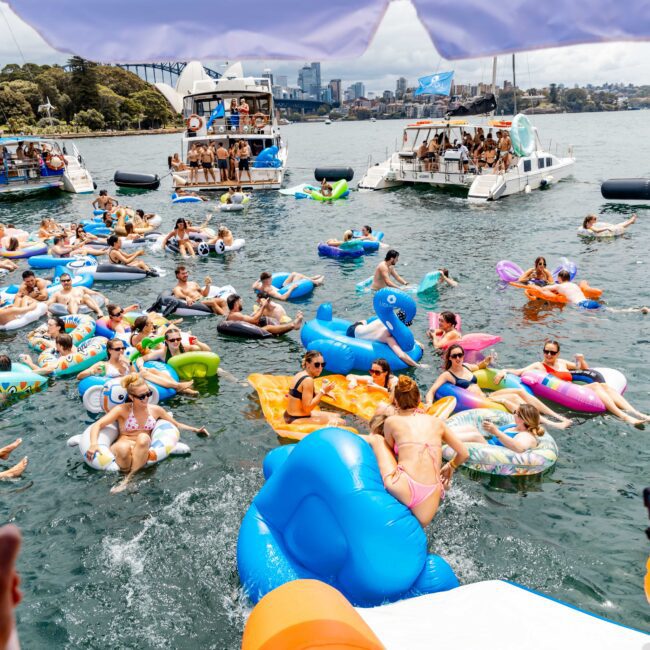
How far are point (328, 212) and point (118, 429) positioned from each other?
17.8m

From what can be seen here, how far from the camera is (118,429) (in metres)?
7.75

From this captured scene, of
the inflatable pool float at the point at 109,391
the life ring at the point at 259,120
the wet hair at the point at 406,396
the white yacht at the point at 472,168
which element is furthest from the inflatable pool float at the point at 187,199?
the wet hair at the point at 406,396

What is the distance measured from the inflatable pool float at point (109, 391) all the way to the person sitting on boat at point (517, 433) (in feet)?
14.4

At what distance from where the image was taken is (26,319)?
12.3m

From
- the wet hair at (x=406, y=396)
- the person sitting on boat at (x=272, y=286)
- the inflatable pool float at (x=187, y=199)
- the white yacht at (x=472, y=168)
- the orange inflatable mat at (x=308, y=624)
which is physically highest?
the white yacht at (x=472, y=168)

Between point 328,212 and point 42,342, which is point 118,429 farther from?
point 328,212

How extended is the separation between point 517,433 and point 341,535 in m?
3.45

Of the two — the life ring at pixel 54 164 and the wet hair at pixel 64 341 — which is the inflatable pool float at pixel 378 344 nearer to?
the wet hair at pixel 64 341

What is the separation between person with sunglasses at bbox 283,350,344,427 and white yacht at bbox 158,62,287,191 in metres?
21.6

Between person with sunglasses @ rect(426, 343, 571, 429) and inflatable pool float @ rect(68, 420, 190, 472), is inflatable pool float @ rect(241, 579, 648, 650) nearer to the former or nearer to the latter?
inflatable pool float @ rect(68, 420, 190, 472)

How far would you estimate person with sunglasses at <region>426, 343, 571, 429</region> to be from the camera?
27.5 feet

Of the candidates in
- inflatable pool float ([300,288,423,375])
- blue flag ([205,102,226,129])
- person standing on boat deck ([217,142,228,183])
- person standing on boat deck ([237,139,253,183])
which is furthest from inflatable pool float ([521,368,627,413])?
blue flag ([205,102,226,129])

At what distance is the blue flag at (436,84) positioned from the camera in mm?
27078

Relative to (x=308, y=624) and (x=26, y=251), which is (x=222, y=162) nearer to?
(x=26, y=251)
